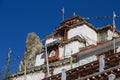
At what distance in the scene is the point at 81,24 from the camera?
49438 mm

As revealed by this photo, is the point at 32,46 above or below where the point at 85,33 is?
above

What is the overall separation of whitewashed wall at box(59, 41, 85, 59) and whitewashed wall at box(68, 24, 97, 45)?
2.00m

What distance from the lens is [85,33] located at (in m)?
49.3

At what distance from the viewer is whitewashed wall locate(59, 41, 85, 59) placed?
154 feet

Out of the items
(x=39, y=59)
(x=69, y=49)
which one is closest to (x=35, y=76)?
(x=39, y=59)

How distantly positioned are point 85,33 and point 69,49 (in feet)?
10.8

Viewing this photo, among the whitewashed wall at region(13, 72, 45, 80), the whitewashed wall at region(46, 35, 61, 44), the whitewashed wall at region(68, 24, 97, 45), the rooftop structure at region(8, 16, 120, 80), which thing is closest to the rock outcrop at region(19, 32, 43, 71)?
the whitewashed wall at region(46, 35, 61, 44)

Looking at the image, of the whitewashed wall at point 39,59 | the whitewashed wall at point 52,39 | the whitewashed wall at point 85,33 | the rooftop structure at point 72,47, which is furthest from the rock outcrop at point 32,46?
the whitewashed wall at point 85,33

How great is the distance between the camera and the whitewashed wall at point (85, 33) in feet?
161

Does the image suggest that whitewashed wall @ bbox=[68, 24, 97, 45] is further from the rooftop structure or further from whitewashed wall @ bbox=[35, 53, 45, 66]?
whitewashed wall @ bbox=[35, 53, 45, 66]

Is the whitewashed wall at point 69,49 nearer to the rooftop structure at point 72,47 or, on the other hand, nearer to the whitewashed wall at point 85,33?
the rooftop structure at point 72,47

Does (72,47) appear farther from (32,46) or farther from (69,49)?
(32,46)

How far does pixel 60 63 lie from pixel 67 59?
36.8 inches

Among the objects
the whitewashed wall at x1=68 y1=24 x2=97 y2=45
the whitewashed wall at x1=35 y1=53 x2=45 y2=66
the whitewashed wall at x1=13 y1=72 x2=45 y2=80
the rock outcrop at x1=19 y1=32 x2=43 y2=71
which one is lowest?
the whitewashed wall at x1=13 y1=72 x2=45 y2=80
